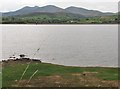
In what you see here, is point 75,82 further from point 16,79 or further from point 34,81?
point 16,79

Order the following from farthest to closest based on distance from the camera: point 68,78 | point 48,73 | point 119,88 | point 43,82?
1. point 48,73
2. point 68,78
3. point 43,82
4. point 119,88

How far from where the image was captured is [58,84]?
27797 mm

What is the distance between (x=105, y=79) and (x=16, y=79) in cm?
846

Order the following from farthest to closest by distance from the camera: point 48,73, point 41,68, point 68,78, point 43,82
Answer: point 41,68
point 48,73
point 68,78
point 43,82

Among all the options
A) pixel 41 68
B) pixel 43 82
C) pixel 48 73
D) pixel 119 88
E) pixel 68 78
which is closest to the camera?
pixel 119 88

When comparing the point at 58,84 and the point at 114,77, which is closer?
the point at 58,84

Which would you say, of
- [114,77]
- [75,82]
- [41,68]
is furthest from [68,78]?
[41,68]

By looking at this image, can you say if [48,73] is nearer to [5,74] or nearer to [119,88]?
[5,74]

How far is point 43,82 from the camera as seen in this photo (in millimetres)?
28734

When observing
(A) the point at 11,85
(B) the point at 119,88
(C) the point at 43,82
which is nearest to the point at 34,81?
(C) the point at 43,82

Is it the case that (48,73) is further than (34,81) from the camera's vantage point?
Yes

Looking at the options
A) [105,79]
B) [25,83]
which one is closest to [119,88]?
[105,79]

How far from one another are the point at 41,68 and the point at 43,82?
9373 millimetres

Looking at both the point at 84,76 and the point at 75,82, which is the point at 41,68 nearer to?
the point at 84,76
